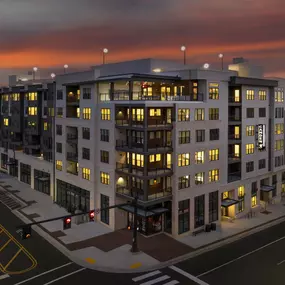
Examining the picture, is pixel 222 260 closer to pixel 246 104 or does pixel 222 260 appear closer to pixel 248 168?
pixel 248 168

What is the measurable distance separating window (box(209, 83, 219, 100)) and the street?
19450 millimetres

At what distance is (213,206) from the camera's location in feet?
163

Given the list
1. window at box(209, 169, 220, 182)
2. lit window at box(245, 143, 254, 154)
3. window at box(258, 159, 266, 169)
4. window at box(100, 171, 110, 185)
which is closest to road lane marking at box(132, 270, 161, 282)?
window at box(100, 171, 110, 185)

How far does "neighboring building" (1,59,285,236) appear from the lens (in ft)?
148

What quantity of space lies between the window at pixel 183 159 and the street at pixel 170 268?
11.3 meters

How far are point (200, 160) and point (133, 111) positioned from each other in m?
11.2

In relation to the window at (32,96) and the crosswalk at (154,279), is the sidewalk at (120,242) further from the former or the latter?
the window at (32,96)

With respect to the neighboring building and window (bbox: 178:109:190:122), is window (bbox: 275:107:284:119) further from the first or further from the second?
window (bbox: 178:109:190:122)

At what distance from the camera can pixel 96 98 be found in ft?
→ 165

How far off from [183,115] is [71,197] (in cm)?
2290

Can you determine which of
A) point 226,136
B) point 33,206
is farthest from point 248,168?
point 33,206

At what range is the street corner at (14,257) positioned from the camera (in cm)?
3575

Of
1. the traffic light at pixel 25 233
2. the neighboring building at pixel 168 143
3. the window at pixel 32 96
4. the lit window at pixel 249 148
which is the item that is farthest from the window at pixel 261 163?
the window at pixel 32 96

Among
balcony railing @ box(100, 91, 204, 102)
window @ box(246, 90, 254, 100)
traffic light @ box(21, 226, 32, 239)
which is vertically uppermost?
→ window @ box(246, 90, 254, 100)
